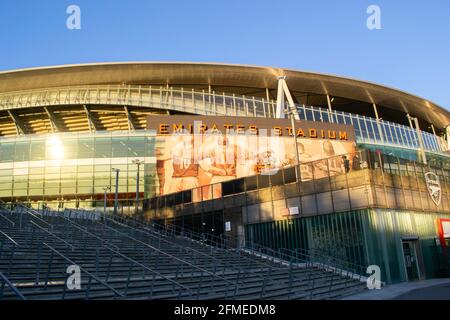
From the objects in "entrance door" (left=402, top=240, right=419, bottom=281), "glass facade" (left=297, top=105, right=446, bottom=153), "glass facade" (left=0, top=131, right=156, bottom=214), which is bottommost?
"entrance door" (left=402, top=240, right=419, bottom=281)

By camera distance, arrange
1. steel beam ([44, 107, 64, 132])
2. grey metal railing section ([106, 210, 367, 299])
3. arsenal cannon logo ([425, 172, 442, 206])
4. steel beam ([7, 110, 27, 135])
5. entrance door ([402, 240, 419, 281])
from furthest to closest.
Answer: steel beam ([7, 110, 27, 135]) < steel beam ([44, 107, 64, 132]) < arsenal cannon logo ([425, 172, 442, 206]) < entrance door ([402, 240, 419, 281]) < grey metal railing section ([106, 210, 367, 299])

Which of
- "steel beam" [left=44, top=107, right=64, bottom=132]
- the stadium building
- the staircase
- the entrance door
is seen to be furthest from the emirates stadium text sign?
the entrance door

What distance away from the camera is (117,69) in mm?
53500

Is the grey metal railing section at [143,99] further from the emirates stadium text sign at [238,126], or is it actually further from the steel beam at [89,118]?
the emirates stadium text sign at [238,126]

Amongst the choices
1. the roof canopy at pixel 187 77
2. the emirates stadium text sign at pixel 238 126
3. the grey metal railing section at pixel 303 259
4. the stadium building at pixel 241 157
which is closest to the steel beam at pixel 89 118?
the stadium building at pixel 241 157

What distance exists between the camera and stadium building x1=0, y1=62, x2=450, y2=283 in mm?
22719

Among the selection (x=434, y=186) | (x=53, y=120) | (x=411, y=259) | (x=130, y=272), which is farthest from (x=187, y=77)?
(x=130, y=272)

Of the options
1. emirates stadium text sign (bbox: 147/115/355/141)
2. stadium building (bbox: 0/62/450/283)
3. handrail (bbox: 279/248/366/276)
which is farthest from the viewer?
emirates stadium text sign (bbox: 147/115/355/141)

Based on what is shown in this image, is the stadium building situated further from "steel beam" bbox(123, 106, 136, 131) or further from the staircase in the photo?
the staircase

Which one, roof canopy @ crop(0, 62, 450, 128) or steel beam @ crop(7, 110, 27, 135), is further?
steel beam @ crop(7, 110, 27, 135)

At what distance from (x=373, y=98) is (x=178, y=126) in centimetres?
3375

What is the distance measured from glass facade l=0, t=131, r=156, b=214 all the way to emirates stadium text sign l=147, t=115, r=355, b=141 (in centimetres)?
254

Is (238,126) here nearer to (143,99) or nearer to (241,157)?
(241,157)

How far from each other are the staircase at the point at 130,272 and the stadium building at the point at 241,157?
10.7ft
